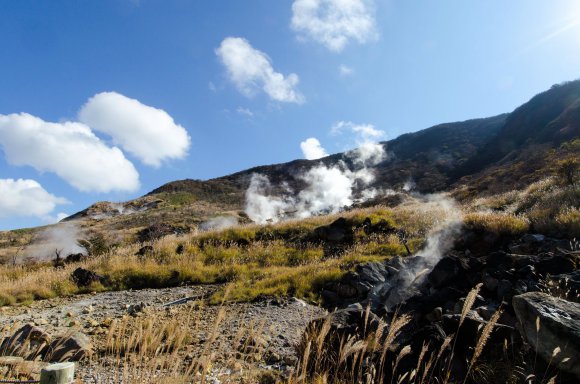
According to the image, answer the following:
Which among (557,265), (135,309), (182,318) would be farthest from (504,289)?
(135,309)

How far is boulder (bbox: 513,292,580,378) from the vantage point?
315 cm

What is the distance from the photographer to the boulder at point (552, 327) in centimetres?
315

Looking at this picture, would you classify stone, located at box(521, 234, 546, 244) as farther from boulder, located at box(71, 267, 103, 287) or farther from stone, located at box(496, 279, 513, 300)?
boulder, located at box(71, 267, 103, 287)

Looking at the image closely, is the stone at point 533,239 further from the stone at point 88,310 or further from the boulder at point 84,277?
the boulder at point 84,277

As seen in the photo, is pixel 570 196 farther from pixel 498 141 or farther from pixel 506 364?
pixel 498 141

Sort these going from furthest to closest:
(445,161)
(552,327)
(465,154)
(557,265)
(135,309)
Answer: (465,154), (445,161), (135,309), (557,265), (552,327)

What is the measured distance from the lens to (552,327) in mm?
3258

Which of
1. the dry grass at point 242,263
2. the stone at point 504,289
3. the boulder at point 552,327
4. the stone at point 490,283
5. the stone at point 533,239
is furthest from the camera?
the dry grass at point 242,263

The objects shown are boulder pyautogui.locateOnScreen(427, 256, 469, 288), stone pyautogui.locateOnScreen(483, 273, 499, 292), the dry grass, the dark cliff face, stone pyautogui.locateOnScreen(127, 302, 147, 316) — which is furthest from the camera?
the dark cliff face

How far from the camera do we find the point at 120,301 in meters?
10.0

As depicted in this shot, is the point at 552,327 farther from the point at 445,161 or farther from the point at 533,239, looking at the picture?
the point at 445,161

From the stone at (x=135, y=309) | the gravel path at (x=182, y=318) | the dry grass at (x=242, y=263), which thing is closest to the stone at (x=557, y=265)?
the gravel path at (x=182, y=318)

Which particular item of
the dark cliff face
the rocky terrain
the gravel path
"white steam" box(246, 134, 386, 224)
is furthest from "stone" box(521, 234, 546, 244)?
the dark cliff face

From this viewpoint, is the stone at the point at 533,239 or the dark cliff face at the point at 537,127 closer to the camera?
the stone at the point at 533,239
